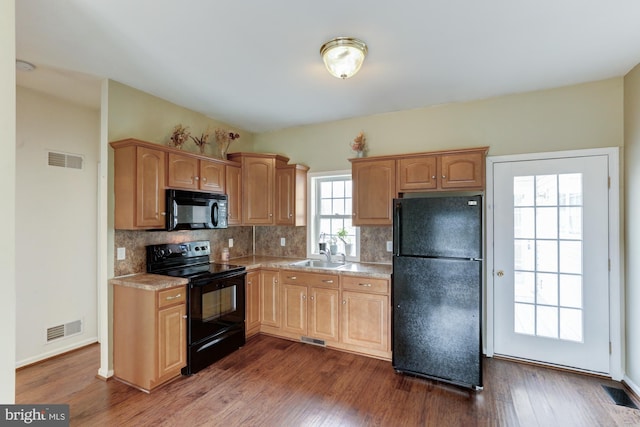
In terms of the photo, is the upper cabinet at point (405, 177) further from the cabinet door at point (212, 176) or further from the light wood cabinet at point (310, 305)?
the cabinet door at point (212, 176)

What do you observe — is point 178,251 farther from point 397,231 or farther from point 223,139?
point 397,231

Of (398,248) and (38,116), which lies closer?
(398,248)

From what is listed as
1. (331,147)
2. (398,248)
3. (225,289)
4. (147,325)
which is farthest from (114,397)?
(331,147)

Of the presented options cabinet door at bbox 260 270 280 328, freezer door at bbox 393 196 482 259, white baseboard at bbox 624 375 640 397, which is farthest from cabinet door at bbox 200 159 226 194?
white baseboard at bbox 624 375 640 397

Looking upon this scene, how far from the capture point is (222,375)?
2.81 m

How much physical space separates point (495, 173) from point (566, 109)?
2.77ft

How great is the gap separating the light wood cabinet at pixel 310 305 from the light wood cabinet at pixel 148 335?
1.19 metres

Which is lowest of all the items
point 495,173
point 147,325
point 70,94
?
point 147,325

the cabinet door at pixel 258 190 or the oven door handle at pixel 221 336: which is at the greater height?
the cabinet door at pixel 258 190

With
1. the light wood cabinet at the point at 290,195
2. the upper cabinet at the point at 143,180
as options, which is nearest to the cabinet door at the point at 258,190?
the light wood cabinet at the point at 290,195

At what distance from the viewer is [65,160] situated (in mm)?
3271

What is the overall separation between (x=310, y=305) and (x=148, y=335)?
1.61m

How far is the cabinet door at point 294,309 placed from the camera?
137 inches

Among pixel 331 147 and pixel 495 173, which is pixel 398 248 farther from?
pixel 331 147
